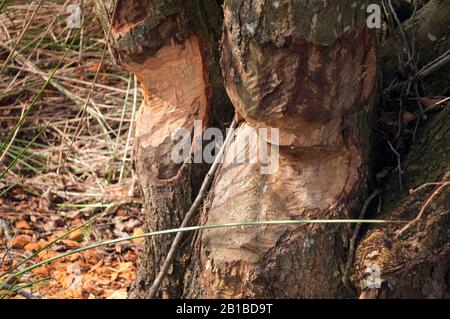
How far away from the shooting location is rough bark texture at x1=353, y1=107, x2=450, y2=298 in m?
1.78

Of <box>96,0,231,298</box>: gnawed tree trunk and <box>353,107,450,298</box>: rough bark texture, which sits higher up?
<box>96,0,231,298</box>: gnawed tree trunk

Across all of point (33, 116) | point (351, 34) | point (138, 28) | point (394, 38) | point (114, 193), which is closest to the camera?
point (351, 34)

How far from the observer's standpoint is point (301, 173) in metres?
1.87

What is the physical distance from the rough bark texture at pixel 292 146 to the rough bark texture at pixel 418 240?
0.09 meters

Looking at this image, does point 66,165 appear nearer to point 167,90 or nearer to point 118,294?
point 118,294

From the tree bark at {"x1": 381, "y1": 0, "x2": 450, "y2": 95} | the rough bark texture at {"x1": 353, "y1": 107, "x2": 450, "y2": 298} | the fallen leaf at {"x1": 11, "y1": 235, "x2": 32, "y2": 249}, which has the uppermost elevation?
the tree bark at {"x1": 381, "y1": 0, "x2": 450, "y2": 95}

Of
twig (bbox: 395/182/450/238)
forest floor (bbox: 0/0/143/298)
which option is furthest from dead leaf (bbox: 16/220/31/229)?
twig (bbox: 395/182/450/238)

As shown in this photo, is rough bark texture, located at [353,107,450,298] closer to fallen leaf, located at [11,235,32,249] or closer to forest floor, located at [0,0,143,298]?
forest floor, located at [0,0,143,298]

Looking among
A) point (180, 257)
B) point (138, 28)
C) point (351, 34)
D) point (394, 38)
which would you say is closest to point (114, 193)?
point (180, 257)

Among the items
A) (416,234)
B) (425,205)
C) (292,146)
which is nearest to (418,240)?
(416,234)

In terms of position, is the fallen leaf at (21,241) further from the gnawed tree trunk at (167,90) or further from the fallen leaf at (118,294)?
the gnawed tree trunk at (167,90)

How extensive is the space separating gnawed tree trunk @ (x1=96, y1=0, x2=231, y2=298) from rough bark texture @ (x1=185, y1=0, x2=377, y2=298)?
119 mm

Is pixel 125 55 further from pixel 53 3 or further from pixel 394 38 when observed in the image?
pixel 53 3

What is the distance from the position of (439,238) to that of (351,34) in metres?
0.55
